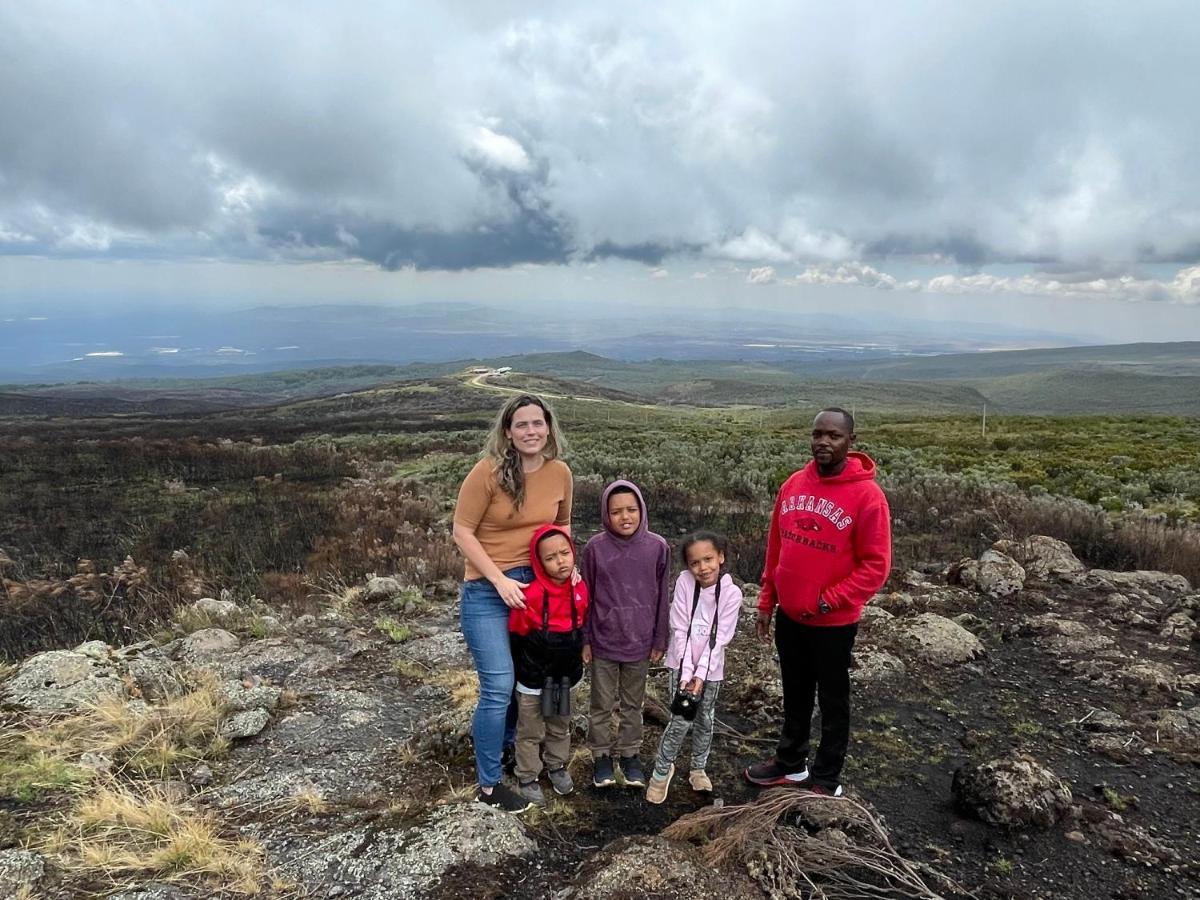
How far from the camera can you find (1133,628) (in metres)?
6.14

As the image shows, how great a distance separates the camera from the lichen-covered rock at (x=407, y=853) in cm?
281

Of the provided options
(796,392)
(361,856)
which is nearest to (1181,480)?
(361,856)

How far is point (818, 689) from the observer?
364 cm

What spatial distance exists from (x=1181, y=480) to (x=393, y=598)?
16.0m

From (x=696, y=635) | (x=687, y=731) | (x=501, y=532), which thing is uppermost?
(x=501, y=532)

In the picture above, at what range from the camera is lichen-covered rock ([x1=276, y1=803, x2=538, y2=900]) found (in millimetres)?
2807

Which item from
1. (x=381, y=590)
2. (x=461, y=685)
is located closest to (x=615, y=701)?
(x=461, y=685)

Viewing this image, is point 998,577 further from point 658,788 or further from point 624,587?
point 624,587

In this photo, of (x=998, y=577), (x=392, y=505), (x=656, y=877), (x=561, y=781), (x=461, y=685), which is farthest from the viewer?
(x=392, y=505)

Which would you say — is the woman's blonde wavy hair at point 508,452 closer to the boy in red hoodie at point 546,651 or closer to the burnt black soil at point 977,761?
the boy in red hoodie at point 546,651

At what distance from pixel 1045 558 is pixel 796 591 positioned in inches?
250

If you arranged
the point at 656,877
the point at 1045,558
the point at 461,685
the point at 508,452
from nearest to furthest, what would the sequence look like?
the point at 656,877, the point at 508,452, the point at 461,685, the point at 1045,558

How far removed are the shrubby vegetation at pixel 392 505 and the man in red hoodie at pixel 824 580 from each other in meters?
3.73

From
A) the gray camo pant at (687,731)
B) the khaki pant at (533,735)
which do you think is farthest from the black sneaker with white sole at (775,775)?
the khaki pant at (533,735)
